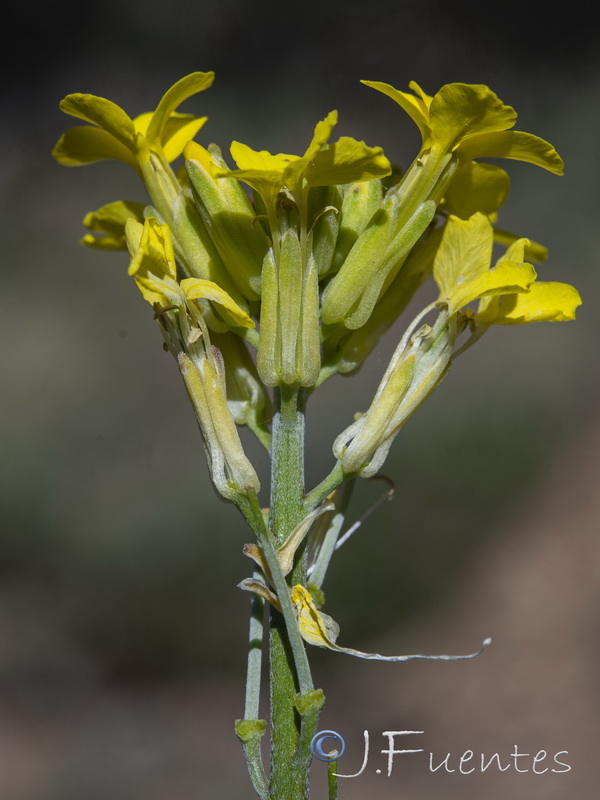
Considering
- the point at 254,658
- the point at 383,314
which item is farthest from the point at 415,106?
the point at 254,658

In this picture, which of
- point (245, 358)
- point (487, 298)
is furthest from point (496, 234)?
point (245, 358)

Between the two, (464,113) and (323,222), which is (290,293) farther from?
(464,113)

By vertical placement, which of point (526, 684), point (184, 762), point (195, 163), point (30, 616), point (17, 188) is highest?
point (17, 188)

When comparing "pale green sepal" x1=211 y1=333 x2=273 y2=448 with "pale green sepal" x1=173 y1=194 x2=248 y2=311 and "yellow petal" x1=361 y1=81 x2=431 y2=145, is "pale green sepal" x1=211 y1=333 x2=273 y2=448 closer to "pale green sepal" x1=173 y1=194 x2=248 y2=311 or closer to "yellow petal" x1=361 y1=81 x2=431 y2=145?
"pale green sepal" x1=173 y1=194 x2=248 y2=311

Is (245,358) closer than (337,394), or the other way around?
(245,358)

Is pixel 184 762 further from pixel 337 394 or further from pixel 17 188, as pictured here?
pixel 17 188

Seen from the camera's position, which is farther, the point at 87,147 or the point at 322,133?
the point at 87,147

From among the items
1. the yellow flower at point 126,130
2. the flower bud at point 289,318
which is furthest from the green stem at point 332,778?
the yellow flower at point 126,130
